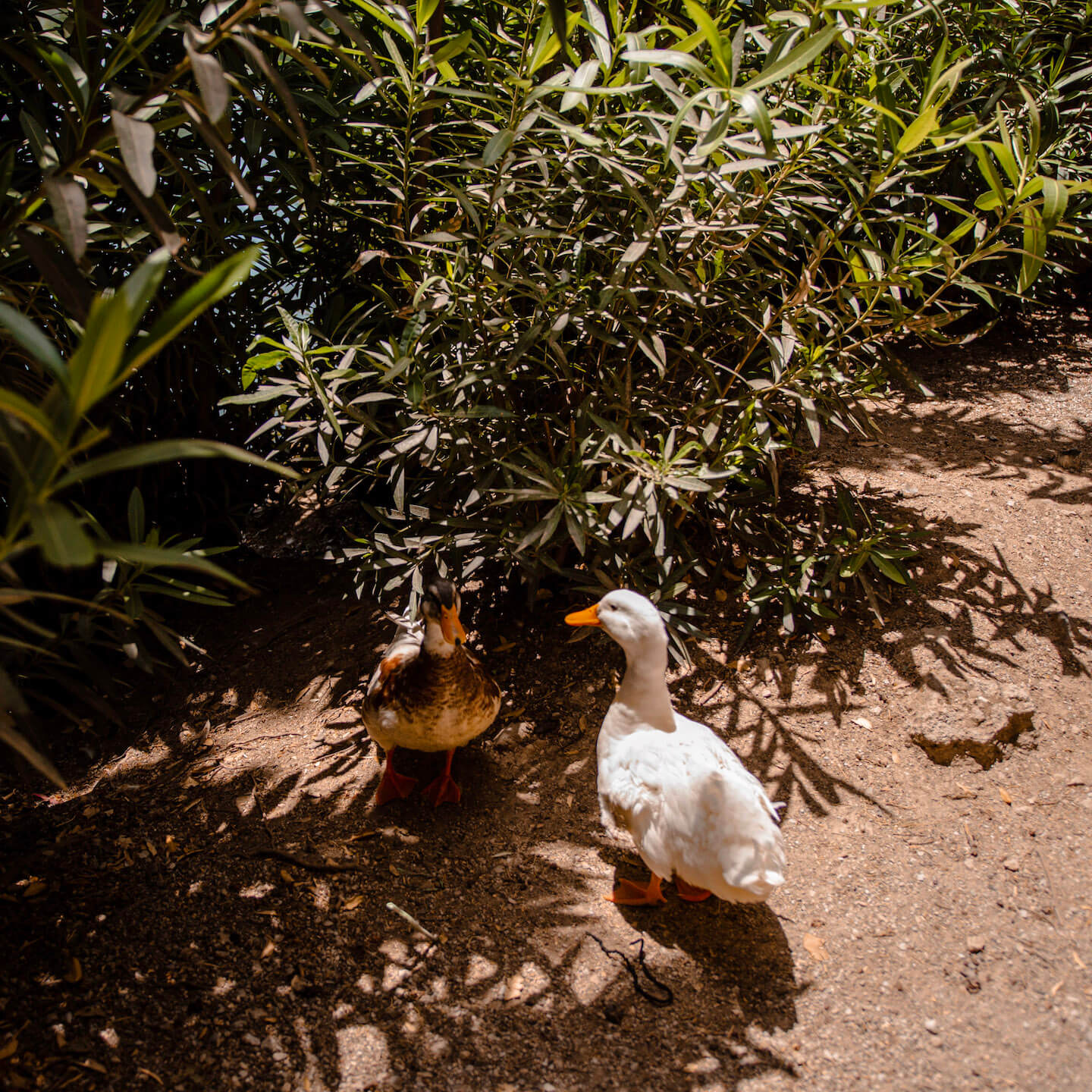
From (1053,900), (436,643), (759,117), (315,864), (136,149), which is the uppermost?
(136,149)

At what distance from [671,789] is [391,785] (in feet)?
3.30

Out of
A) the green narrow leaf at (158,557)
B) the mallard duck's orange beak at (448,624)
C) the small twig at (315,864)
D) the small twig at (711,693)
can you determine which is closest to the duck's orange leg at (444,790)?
the small twig at (315,864)

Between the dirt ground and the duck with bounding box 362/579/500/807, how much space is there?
0.10 m

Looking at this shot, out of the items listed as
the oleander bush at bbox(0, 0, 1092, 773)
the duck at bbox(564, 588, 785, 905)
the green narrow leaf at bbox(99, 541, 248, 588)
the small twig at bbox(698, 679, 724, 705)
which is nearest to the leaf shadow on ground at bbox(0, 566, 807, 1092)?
the duck at bbox(564, 588, 785, 905)

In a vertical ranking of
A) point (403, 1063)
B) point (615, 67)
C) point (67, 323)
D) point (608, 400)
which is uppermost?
point (615, 67)

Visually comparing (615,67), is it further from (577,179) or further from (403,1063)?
(403,1063)

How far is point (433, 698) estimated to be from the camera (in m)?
2.36

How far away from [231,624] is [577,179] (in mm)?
2340

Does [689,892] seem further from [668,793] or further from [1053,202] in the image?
[1053,202]


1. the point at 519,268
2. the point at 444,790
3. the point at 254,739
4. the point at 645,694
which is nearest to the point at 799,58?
the point at 519,268

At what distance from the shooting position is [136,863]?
231cm

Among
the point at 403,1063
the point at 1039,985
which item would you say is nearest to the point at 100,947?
the point at 403,1063

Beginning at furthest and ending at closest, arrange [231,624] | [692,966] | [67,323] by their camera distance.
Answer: [231,624], [67,323], [692,966]

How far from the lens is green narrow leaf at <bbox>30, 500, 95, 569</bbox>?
33.3 inches
